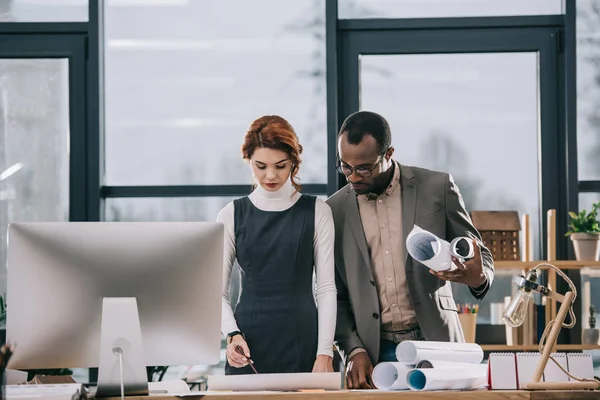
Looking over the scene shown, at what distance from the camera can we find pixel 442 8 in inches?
182

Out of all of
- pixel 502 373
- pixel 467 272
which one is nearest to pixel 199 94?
pixel 467 272

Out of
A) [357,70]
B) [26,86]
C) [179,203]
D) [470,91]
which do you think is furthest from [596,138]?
[26,86]

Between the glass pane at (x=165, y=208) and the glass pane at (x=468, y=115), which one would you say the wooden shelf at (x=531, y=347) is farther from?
the glass pane at (x=165, y=208)

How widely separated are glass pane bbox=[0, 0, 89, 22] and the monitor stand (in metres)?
2.89

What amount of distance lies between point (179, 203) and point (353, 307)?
2053 millimetres

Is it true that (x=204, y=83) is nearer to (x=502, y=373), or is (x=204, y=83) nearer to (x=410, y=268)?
(x=410, y=268)

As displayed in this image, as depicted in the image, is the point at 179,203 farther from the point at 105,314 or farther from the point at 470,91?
the point at 105,314

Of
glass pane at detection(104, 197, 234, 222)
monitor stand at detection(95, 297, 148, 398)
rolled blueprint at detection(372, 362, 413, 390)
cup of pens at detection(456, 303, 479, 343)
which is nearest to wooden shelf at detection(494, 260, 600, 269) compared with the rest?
cup of pens at detection(456, 303, 479, 343)

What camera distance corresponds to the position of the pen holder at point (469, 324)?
418 centimetres

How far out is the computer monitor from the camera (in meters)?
2.09

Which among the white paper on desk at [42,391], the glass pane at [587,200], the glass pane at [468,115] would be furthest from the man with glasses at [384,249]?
the glass pane at [587,200]

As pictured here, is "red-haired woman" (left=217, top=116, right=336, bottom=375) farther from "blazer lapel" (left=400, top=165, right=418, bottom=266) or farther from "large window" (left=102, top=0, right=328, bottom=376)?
"large window" (left=102, top=0, right=328, bottom=376)

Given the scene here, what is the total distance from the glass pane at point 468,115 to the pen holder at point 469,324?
613mm

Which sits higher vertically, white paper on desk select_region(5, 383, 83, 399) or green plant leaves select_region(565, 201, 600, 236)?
green plant leaves select_region(565, 201, 600, 236)
